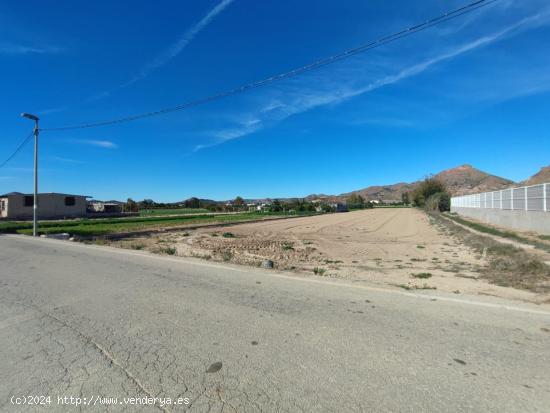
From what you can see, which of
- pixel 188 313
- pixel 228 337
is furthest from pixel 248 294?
pixel 228 337

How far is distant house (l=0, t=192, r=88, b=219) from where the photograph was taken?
166 ft

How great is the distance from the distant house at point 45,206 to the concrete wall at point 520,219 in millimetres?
64866

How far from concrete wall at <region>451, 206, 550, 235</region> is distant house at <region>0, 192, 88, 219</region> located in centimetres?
6487

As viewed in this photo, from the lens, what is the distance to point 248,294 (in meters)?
6.09

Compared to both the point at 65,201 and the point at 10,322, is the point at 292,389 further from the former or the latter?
the point at 65,201

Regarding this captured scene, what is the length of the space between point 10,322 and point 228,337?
3575 millimetres

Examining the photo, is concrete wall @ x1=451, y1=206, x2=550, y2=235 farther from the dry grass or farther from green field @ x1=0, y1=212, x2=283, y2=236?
green field @ x1=0, y1=212, x2=283, y2=236

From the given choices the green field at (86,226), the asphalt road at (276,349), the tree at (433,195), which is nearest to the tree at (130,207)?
the green field at (86,226)

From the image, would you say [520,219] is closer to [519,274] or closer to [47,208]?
[519,274]

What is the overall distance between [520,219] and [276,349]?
2734 cm

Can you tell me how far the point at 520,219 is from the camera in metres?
23.6

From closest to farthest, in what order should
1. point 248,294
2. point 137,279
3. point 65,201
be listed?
point 248,294 → point 137,279 → point 65,201

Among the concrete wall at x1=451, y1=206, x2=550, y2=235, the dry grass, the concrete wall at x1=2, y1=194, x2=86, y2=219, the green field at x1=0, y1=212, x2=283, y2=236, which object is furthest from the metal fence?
the concrete wall at x1=2, y1=194, x2=86, y2=219

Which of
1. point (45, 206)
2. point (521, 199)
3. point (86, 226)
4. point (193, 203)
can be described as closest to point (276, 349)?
point (521, 199)
